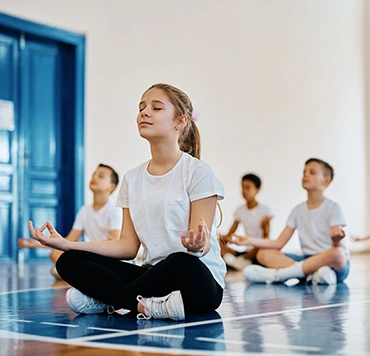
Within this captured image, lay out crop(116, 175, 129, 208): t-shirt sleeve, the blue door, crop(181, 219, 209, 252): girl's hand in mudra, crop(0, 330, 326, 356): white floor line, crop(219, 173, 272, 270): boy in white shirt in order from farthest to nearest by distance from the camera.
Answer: the blue door → crop(219, 173, 272, 270): boy in white shirt → crop(116, 175, 129, 208): t-shirt sleeve → crop(181, 219, 209, 252): girl's hand in mudra → crop(0, 330, 326, 356): white floor line

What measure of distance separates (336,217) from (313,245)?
21 cm

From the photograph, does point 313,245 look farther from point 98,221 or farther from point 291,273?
point 98,221

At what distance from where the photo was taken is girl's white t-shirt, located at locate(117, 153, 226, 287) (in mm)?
2066

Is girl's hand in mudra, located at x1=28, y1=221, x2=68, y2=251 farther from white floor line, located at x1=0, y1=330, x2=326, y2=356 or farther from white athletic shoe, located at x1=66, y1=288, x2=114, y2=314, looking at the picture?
white floor line, located at x1=0, y1=330, x2=326, y2=356

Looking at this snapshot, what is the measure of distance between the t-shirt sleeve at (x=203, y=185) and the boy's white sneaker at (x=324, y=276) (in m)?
1.39

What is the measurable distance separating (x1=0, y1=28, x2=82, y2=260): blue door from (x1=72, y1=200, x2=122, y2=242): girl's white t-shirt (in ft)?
5.03

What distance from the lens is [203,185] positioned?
81.0 inches

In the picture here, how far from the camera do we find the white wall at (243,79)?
5.59 metres

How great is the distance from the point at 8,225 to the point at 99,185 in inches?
64.1

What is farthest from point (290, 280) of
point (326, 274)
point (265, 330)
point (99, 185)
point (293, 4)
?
point (293, 4)

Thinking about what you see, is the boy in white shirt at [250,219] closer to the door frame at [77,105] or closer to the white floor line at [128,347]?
the door frame at [77,105]

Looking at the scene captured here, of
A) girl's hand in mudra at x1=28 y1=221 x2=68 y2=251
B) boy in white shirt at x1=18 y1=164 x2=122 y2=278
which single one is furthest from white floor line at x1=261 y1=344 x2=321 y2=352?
boy in white shirt at x1=18 y1=164 x2=122 y2=278

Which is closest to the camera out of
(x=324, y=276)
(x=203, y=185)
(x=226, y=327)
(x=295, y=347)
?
(x=295, y=347)

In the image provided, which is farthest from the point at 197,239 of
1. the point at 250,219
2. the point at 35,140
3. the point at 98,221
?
the point at 35,140
